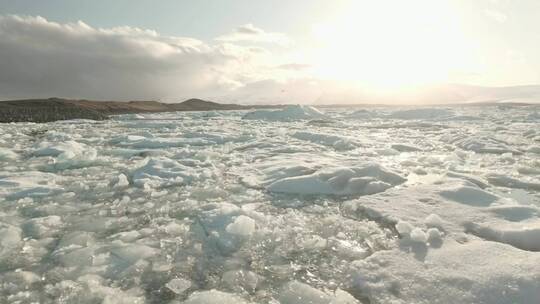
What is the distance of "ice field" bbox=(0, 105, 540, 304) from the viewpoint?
2.34 meters

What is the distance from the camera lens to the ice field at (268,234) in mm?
2342

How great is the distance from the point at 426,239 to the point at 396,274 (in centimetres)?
71

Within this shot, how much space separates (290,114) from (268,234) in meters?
23.7


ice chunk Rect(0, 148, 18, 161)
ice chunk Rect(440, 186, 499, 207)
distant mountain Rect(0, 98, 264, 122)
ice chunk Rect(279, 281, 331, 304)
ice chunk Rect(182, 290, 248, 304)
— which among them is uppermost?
distant mountain Rect(0, 98, 264, 122)

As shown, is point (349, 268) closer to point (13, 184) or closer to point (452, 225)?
point (452, 225)

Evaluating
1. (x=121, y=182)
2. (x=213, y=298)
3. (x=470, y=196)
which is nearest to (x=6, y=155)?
(x=121, y=182)

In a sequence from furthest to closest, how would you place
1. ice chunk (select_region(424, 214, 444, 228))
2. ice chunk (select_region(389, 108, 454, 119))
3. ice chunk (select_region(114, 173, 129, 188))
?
ice chunk (select_region(389, 108, 454, 119)) < ice chunk (select_region(114, 173, 129, 188)) < ice chunk (select_region(424, 214, 444, 228))

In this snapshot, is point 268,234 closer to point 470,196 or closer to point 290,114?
point 470,196

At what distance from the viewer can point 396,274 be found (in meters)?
2.54

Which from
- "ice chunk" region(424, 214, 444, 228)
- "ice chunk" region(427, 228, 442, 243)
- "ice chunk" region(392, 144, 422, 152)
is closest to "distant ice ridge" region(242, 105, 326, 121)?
"ice chunk" region(392, 144, 422, 152)

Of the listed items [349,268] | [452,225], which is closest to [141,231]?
[349,268]

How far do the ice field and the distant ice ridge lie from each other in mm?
19969

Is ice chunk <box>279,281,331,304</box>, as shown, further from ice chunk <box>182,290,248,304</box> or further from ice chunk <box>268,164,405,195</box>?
ice chunk <box>268,164,405,195</box>

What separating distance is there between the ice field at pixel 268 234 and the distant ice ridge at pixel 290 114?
1997cm
